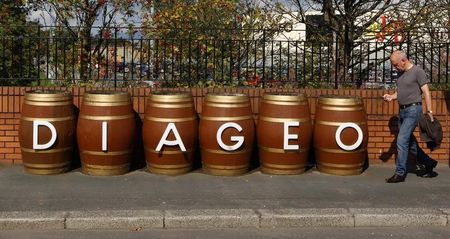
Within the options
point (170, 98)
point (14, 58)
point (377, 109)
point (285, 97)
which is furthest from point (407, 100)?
point (14, 58)

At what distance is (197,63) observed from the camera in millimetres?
9445

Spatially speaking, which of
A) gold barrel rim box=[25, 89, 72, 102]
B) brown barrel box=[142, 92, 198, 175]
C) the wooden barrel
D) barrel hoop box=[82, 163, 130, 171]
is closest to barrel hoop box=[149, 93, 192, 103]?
brown barrel box=[142, 92, 198, 175]

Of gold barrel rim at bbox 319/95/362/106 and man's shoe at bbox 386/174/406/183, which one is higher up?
gold barrel rim at bbox 319/95/362/106

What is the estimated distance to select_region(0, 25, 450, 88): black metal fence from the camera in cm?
907

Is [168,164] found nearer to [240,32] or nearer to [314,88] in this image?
[314,88]

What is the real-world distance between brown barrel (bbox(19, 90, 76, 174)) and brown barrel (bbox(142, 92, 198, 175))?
1.01 meters

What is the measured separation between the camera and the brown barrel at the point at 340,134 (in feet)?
25.2

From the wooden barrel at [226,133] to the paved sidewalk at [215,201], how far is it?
0.20 m

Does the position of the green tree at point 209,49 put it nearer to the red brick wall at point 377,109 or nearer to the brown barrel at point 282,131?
the red brick wall at point 377,109

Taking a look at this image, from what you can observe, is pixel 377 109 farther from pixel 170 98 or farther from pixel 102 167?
pixel 102 167

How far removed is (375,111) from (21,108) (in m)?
4.98

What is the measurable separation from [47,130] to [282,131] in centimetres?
298

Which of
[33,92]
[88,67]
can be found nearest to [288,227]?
[33,92]

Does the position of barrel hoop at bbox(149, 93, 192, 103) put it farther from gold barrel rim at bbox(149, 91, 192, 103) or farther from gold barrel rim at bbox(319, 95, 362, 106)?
gold barrel rim at bbox(319, 95, 362, 106)
